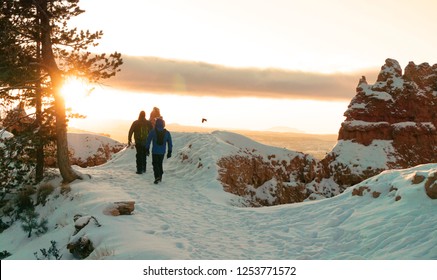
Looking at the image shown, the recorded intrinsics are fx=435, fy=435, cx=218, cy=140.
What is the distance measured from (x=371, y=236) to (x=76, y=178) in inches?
545

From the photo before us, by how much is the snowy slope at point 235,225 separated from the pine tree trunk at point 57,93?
1162mm

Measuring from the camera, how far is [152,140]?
66.4ft

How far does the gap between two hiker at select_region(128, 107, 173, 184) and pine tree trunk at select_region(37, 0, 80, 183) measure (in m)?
3.14

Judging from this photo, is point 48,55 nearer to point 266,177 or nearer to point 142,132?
point 142,132

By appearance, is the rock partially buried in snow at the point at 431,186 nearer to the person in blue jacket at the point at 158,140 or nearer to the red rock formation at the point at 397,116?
the person in blue jacket at the point at 158,140

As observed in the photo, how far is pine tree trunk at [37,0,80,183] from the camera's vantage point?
62.0 feet

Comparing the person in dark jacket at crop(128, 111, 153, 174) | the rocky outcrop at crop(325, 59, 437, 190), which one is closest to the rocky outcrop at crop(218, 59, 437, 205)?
the rocky outcrop at crop(325, 59, 437, 190)

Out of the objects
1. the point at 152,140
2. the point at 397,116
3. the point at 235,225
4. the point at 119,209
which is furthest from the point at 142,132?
the point at 397,116

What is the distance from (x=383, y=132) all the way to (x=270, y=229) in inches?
954

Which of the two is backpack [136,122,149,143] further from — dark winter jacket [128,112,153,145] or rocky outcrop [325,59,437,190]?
rocky outcrop [325,59,437,190]

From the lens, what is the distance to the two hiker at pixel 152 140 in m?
19.6
